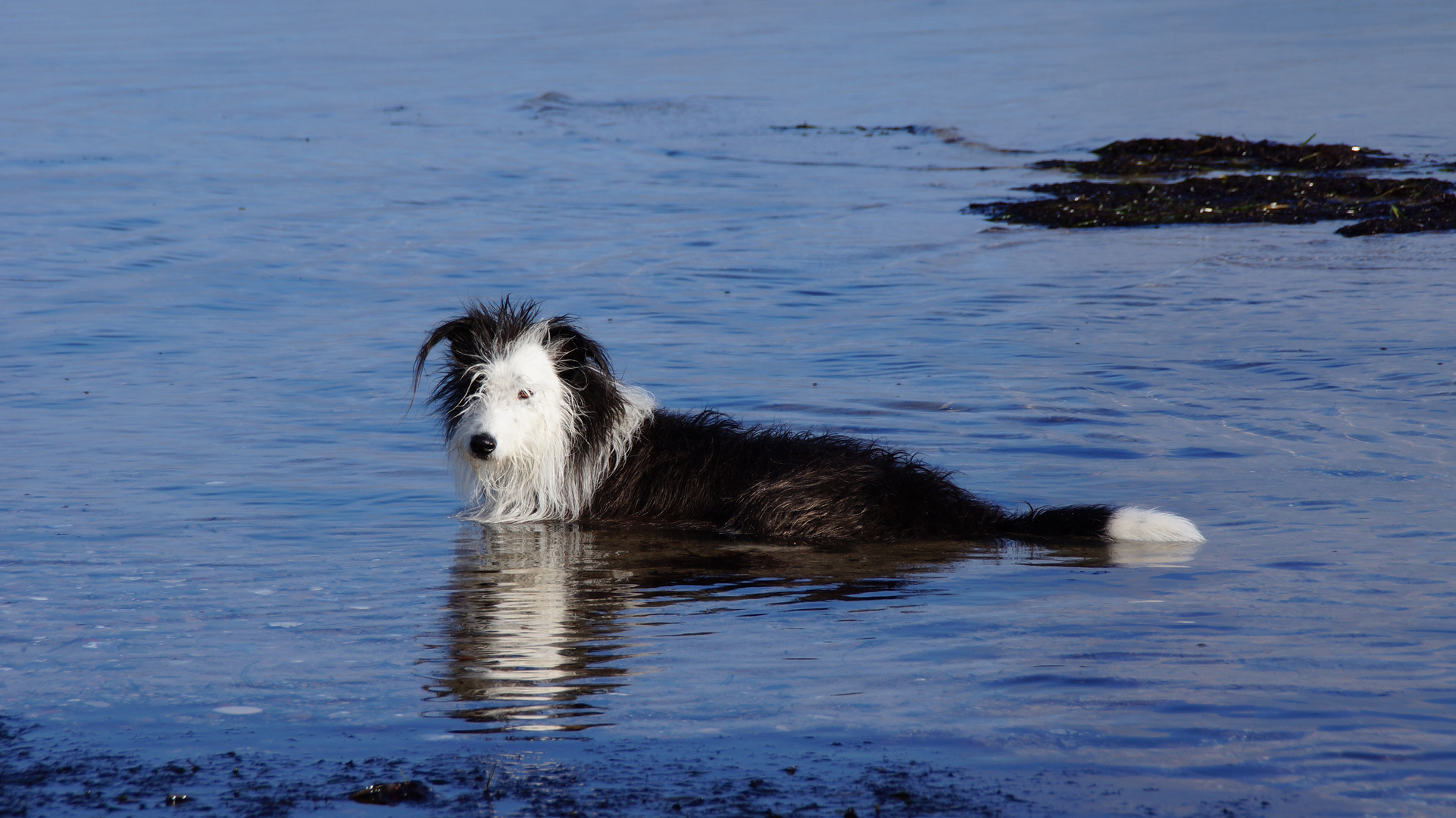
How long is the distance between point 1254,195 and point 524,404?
1253 cm

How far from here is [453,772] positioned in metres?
3.59

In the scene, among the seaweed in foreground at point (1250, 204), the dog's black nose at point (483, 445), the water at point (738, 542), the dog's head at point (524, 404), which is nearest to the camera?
the water at point (738, 542)

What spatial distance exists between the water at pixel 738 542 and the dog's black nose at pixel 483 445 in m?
0.44

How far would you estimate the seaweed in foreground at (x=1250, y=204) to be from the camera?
49.3 feet

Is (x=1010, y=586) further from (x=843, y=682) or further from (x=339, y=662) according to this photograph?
(x=339, y=662)

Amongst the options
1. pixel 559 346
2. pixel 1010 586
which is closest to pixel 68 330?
pixel 559 346

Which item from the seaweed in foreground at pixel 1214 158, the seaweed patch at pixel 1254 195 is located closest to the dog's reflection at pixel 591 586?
the seaweed patch at pixel 1254 195

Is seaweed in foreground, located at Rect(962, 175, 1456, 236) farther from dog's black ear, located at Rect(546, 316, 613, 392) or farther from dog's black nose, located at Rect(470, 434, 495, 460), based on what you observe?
dog's black nose, located at Rect(470, 434, 495, 460)

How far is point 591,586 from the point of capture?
559 cm

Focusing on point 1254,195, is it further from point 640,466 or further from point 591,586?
point 591,586

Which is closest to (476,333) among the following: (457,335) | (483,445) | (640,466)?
(457,335)

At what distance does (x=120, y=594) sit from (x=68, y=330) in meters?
6.10

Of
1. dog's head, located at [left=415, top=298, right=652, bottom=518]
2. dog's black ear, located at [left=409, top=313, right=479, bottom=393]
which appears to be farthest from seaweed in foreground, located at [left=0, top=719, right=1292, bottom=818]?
dog's black ear, located at [left=409, top=313, right=479, bottom=393]

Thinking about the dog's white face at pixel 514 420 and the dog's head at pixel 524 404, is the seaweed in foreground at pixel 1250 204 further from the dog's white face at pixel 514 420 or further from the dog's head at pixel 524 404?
the dog's white face at pixel 514 420
